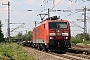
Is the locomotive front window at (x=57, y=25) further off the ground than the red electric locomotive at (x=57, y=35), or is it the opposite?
the locomotive front window at (x=57, y=25)

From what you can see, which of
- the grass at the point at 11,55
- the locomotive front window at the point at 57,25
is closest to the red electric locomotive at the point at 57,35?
the locomotive front window at the point at 57,25

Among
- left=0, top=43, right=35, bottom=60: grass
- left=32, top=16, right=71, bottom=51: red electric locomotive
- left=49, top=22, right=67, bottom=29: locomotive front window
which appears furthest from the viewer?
left=49, top=22, right=67, bottom=29: locomotive front window

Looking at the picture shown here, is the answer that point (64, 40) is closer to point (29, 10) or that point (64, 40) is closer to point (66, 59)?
point (66, 59)

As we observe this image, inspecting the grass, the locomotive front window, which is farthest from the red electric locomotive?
the grass

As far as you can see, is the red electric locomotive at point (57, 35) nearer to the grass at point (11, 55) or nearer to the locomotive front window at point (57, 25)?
the locomotive front window at point (57, 25)

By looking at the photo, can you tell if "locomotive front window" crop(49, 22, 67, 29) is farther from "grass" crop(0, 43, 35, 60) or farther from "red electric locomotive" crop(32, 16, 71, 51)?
"grass" crop(0, 43, 35, 60)

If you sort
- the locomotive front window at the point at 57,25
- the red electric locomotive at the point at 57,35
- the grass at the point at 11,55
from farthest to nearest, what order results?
1. the locomotive front window at the point at 57,25
2. the red electric locomotive at the point at 57,35
3. the grass at the point at 11,55

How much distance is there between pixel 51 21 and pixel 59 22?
0.79 m

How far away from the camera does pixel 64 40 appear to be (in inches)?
1023

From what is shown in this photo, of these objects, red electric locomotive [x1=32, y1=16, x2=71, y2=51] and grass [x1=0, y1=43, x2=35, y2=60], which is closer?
grass [x1=0, y1=43, x2=35, y2=60]

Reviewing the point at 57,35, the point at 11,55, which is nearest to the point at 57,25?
the point at 57,35

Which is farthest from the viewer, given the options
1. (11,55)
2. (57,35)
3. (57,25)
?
(57,25)

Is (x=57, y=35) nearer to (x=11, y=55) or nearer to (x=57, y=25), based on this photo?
(x=57, y=25)

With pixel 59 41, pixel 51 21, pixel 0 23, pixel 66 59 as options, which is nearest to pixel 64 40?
pixel 59 41
